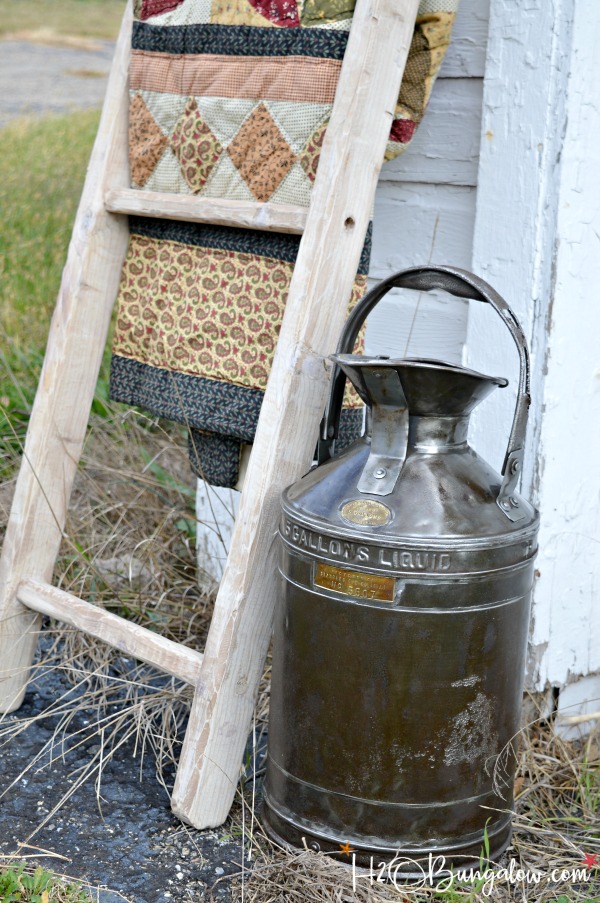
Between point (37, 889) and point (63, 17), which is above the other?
point (63, 17)

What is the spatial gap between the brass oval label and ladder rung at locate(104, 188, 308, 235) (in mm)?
571

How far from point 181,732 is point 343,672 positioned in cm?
78

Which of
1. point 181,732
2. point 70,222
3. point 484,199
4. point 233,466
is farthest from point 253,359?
point 70,222

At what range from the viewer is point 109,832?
2090 mm

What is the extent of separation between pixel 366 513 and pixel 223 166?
89 centimetres

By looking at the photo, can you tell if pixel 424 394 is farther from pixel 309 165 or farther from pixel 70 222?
pixel 70 222

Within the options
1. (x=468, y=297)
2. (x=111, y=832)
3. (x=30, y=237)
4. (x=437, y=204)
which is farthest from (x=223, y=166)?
(x=30, y=237)

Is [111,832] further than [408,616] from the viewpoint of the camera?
Yes

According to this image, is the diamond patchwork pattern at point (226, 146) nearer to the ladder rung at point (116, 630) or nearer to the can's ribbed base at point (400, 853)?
the ladder rung at point (116, 630)

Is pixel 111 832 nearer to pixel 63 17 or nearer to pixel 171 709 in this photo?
pixel 171 709

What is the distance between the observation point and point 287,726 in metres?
1.98

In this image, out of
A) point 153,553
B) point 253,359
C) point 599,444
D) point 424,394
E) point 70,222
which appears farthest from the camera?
point 70,222

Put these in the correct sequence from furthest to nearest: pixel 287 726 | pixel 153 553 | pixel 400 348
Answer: pixel 153 553
pixel 400 348
pixel 287 726

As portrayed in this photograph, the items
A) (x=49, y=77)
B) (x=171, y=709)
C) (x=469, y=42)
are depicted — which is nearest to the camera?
(x=469, y=42)
